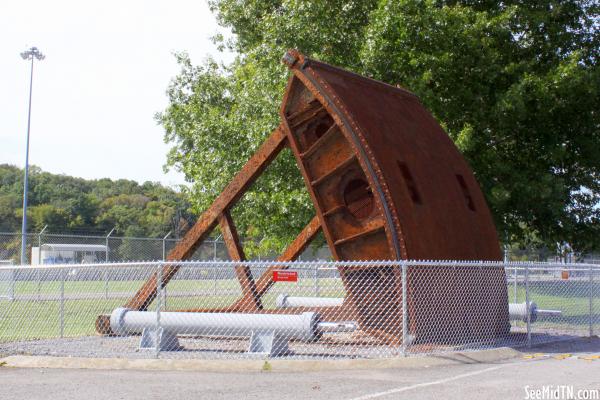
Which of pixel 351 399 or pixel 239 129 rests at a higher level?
pixel 239 129

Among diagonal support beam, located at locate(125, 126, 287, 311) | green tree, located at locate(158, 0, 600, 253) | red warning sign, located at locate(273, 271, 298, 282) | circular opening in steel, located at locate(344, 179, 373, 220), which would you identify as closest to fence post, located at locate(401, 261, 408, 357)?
red warning sign, located at locate(273, 271, 298, 282)

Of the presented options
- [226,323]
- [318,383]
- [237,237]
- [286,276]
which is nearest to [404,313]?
[286,276]

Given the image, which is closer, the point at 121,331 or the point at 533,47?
the point at 121,331

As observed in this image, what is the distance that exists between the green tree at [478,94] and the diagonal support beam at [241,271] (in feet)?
20.6

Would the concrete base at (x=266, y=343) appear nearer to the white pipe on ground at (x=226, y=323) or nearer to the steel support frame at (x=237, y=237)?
the white pipe on ground at (x=226, y=323)

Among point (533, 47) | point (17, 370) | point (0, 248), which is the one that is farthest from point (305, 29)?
point (0, 248)

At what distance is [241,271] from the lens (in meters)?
12.4

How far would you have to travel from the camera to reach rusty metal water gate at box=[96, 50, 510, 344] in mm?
10641

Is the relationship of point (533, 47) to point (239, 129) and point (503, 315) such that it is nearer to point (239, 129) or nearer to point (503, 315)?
point (239, 129)

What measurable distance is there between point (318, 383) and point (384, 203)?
10.1 feet

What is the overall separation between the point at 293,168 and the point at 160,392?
12.5 metres

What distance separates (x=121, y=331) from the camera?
39.3 ft

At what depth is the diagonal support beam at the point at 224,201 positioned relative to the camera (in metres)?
12.4

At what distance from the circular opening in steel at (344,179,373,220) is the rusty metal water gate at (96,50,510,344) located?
0.6 inches
